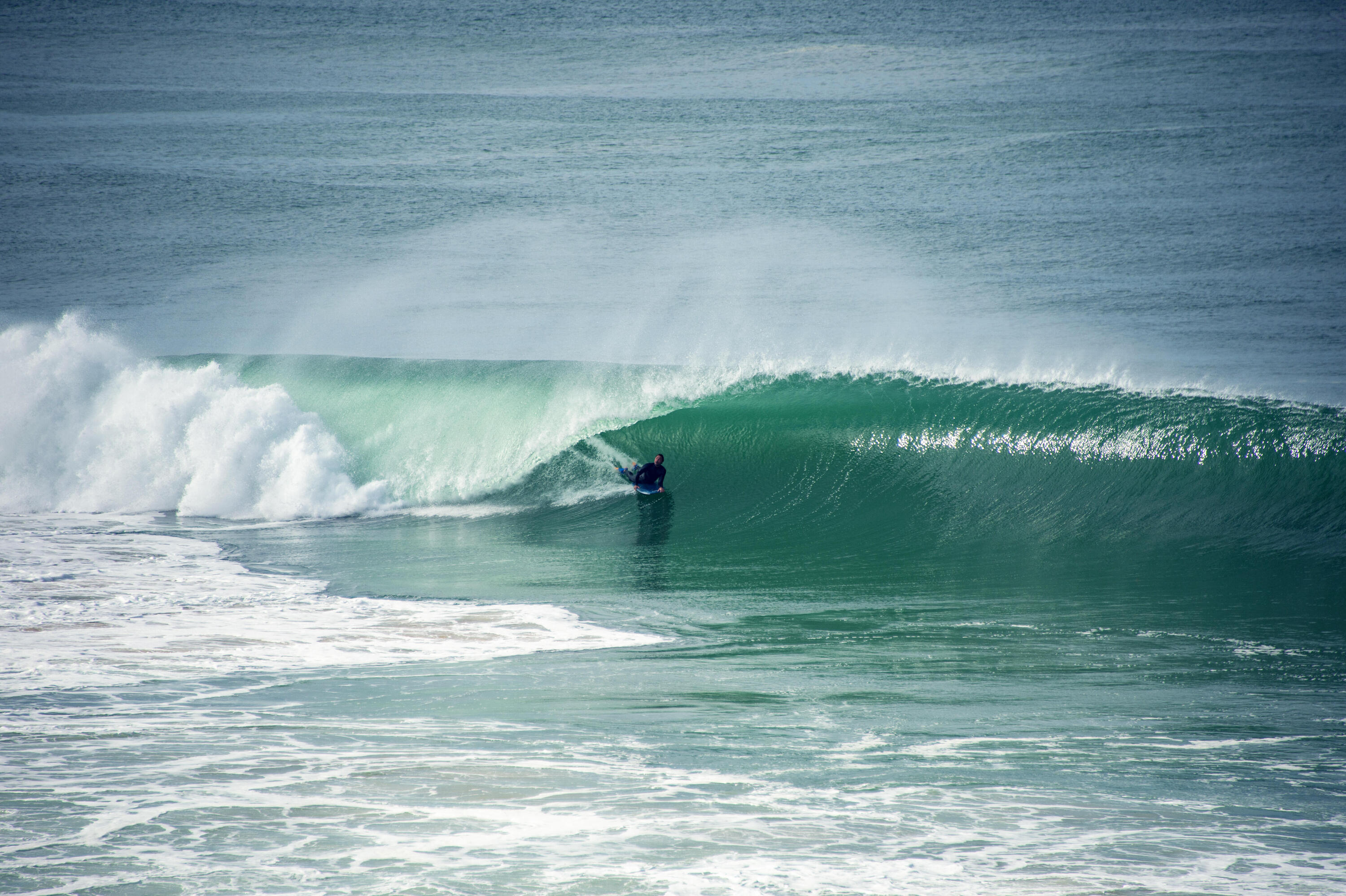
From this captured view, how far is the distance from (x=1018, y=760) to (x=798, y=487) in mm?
7525

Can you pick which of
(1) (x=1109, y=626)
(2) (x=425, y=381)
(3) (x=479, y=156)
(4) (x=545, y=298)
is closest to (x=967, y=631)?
(1) (x=1109, y=626)

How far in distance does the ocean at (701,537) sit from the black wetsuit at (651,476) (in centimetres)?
18

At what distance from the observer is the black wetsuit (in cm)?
1143

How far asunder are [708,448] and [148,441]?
7.23m

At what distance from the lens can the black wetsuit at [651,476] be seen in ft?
37.5

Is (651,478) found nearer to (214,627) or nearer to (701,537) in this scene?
Answer: (701,537)

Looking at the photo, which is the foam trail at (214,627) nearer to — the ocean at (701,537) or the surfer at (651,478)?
the ocean at (701,537)

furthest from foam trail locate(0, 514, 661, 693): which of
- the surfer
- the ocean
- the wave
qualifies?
the surfer

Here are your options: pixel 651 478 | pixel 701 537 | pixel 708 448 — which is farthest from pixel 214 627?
pixel 708 448

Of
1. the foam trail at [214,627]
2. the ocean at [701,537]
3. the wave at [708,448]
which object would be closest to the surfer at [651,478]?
the ocean at [701,537]

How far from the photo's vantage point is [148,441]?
13.5 m

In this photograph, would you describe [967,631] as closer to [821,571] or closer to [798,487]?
[821,571]

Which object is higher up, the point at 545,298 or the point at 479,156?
the point at 479,156

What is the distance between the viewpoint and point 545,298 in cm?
3108
